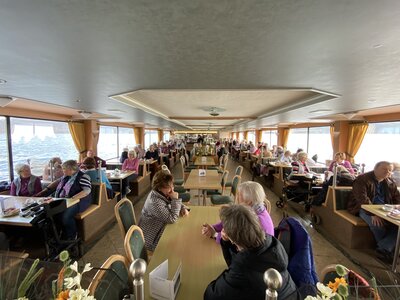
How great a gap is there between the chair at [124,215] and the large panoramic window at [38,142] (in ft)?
10.5

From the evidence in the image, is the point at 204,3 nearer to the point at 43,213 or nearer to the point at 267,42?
the point at 267,42

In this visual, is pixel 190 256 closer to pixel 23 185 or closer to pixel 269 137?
pixel 23 185

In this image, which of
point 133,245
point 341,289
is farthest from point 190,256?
point 341,289

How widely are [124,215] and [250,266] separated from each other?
1373mm

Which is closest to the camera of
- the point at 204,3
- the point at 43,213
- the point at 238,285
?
the point at 204,3

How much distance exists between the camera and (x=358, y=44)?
1160mm

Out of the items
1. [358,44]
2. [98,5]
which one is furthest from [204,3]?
[358,44]

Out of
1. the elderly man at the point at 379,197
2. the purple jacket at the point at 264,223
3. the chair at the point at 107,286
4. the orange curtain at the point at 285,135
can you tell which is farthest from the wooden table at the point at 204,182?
the orange curtain at the point at 285,135

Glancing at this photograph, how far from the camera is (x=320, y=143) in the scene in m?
8.25

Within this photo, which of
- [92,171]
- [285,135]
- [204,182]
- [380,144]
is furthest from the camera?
[285,135]

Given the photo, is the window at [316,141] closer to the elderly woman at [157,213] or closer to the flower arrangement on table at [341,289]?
the elderly woman at [157,213]

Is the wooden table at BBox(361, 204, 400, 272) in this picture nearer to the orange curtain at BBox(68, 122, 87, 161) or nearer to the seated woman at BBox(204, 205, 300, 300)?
the seated woman at BBox(204, 205, 300, 300)

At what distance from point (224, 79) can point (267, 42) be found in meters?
0.77

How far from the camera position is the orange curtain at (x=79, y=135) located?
5.98 m
